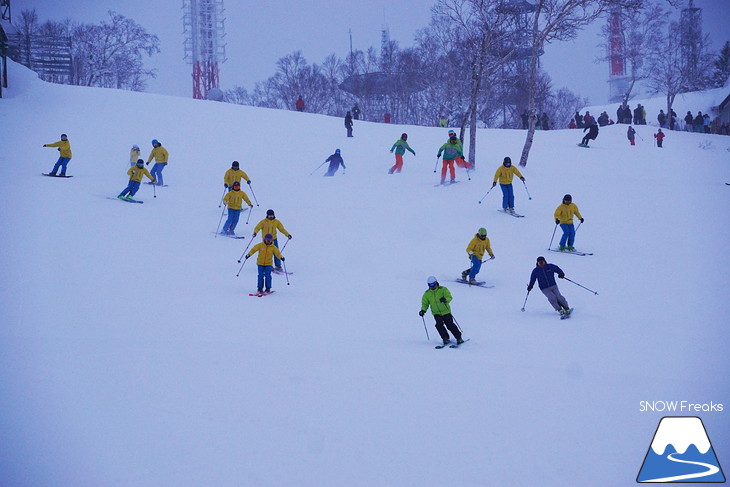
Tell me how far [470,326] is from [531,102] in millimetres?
13263

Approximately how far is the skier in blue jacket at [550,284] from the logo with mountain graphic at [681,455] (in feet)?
12.2

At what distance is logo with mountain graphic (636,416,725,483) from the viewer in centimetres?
550

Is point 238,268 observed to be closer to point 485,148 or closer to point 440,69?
point 485,148

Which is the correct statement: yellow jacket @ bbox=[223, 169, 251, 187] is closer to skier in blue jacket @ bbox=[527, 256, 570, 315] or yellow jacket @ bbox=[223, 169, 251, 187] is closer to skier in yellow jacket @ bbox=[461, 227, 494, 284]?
skier in yellow jacket @ bbox=[461, 227, 494, 284]

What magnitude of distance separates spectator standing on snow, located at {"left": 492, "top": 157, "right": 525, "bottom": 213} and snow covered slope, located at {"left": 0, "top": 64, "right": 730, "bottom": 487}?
1.37 ft

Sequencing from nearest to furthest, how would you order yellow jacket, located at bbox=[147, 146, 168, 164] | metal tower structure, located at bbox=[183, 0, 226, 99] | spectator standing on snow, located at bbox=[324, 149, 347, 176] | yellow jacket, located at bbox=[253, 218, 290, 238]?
yellow jacket, located at bbox=[253, 218, 290, 238], yellow jacket, located at bbox=[147, 146, 168, 164], spectator standing on snow, located at bbox=[324, 149, 347, 176], metal tower structure, located at bbox=[183, 0, 226, 99]

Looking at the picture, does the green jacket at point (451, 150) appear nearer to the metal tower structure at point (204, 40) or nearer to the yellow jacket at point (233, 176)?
the yellow jacket at point (233, 176)

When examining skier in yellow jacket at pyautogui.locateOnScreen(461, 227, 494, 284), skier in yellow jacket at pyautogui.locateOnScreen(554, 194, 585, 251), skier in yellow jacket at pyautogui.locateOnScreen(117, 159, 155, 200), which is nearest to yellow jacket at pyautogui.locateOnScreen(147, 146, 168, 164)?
skier in yellow jacket at pyautogui.locateOnScreen(117, 159, 155, 200)

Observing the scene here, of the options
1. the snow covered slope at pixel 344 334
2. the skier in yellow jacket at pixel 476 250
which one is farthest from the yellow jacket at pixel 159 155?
the skier in yellow jacket at pixel 476 250

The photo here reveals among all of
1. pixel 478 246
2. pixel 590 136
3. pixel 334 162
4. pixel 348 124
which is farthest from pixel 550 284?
pixel 590 136

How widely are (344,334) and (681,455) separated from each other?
450 cm

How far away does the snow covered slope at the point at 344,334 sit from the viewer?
18.2 ft

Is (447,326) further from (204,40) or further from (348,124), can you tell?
(204,40)

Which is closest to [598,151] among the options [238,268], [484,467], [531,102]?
[531,102]
